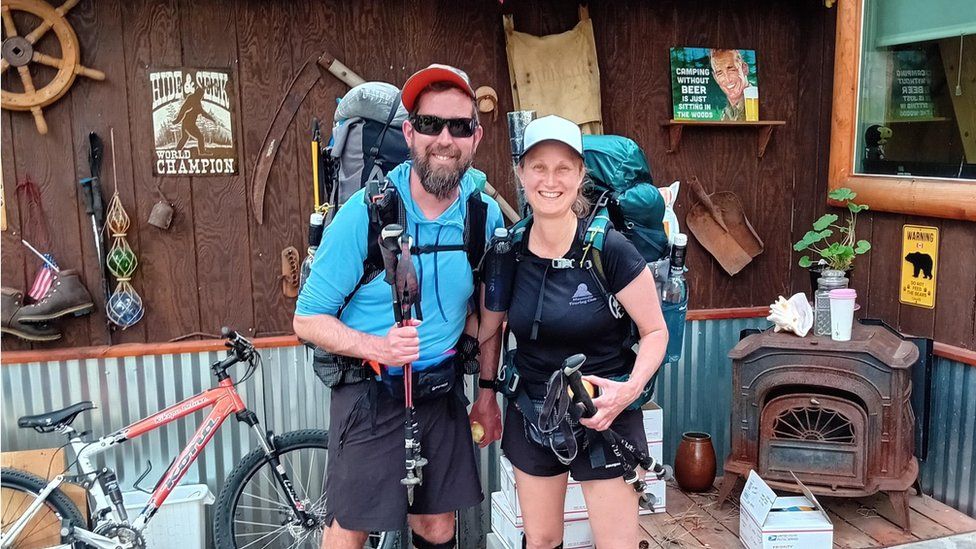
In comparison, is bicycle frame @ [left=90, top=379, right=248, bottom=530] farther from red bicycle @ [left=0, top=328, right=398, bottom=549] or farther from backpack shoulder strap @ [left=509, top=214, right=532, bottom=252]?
backpack shoulder strap @ [left=509, top=214, right=532, bottom=252]

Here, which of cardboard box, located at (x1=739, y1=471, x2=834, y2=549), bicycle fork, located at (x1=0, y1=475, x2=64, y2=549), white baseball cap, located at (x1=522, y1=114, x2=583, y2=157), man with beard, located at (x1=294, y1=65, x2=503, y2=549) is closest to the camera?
white baseball cap, located at (x1=522, y1=114, x2=583, y2=157)

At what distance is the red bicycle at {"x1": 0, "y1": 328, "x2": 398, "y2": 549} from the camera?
3572 millimetres

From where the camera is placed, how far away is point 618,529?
257cm

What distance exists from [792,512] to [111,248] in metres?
3.62

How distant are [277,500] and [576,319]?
254cm

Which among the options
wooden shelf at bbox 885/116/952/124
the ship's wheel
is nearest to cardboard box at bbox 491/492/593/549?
wooden shelf at bbox 885/116/952/124

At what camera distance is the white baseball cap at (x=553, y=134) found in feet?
7.96

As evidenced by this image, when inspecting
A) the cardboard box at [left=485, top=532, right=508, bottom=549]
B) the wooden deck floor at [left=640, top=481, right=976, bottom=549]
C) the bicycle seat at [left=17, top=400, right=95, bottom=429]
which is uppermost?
the bicycle seat at [left=17, top=400, right=95, bottom=429]

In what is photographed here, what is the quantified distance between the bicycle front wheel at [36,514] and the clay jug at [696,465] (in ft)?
10.2

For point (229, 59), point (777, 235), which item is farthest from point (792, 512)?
point (229, 59)

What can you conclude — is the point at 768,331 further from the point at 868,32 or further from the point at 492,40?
the point at 492,40

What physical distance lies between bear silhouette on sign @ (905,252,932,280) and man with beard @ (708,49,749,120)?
A: 126 cm

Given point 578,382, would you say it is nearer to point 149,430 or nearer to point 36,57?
point 149,430

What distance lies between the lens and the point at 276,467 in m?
3.81
